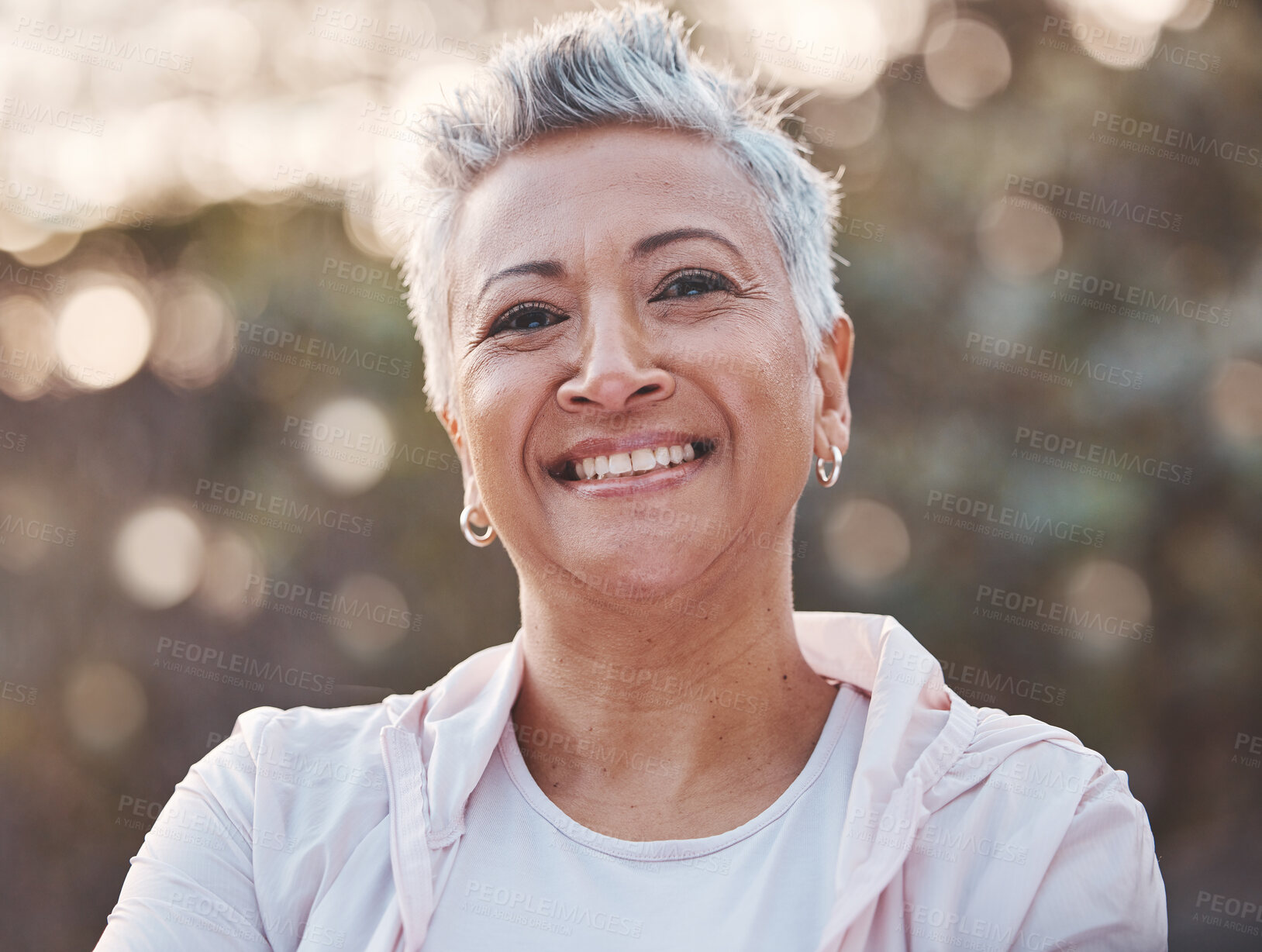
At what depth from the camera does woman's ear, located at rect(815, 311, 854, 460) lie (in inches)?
85.0

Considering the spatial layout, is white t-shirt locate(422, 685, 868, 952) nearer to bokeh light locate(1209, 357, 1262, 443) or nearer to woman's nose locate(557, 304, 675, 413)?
woman's nose locate(557, 304, 675, 413)

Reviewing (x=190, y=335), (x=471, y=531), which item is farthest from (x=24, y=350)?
(x=471, y=531)

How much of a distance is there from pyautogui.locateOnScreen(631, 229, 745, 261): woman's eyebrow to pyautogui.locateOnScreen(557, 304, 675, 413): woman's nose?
120 mm

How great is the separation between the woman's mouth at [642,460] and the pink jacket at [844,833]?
1.62 feet

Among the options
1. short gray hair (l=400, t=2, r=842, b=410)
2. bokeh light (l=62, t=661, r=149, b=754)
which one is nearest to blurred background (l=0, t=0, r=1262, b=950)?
bokeh light (l=62, t=661, r=149, b=754)

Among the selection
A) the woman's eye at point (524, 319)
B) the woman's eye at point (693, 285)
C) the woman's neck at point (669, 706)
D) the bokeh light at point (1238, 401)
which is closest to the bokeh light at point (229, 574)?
the woman's neck at point (669, 706)

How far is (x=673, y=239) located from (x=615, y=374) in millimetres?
291

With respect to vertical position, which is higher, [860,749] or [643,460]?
[643,460]

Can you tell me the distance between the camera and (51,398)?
462 cm

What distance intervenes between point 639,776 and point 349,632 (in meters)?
3.27

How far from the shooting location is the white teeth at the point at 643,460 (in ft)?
5.99

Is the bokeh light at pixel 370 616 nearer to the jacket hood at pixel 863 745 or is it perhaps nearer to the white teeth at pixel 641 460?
the jacket hood at pixel 863 745

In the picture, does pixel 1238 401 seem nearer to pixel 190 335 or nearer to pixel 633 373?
pixel 633 373

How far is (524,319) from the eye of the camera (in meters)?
1.95
